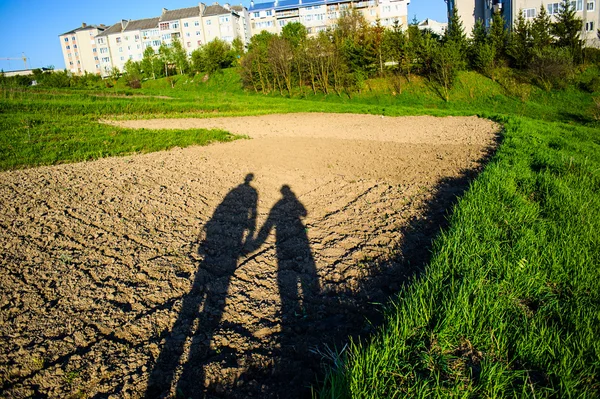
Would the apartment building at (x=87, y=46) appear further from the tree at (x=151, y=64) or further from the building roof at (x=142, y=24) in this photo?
the tree at (x=151, y=64)

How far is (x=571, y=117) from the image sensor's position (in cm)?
3127

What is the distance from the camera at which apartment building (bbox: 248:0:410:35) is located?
81750mm

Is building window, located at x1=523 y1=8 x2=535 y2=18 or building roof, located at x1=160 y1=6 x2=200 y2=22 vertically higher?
building roof, located at x1=160 y1=6 x2=200 y2=22

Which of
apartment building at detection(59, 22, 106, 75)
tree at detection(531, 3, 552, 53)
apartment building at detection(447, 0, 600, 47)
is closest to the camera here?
tree at detection(531, 3, 552, 53)

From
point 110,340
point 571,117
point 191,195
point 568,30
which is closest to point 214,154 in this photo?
point 191,195

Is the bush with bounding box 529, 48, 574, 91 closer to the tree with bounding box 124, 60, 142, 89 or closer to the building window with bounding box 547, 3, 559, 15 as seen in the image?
the building window with bounding box 547, 3, 559, 15

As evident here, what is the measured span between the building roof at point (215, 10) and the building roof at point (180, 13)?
245 centimetres

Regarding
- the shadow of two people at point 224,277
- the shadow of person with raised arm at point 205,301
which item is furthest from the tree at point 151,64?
the shadow of person with raised arm at point 205,301

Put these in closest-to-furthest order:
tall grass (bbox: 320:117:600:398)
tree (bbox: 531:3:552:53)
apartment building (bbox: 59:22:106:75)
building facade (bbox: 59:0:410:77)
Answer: tall grass (bbox: 320:117:600:398), tree (bbox: 531:3:552:53), building facade (bbox: 59:0:410:77), apartment building (bbox: 59:22:106:75)

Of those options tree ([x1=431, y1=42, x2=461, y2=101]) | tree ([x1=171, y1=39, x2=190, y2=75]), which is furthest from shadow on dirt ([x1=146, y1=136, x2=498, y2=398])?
tree ([x1=171, y1=39, x2=190, y2=75])

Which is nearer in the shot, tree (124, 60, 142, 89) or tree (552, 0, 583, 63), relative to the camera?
tree (552, 0, 583, 63)

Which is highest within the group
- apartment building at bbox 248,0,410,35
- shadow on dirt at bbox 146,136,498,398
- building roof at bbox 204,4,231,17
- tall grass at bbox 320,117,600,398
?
building roof at bbox 204,4,231,17

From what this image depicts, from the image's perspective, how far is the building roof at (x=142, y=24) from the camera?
333 ft

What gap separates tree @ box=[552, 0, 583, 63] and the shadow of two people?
50.4m
